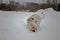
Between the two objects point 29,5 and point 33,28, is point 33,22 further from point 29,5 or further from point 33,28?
point 29,5

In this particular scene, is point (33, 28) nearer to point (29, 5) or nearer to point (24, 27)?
point (24, 27)

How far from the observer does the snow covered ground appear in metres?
1.11

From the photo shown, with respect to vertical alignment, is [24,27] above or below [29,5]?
below

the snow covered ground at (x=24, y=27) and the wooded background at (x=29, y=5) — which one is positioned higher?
the wooded background at (x=29, y=5)

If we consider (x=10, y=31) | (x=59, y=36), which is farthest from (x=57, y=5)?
(x=10, y=31)

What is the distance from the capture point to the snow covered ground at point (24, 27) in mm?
1111

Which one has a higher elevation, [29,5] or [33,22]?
[29,5]

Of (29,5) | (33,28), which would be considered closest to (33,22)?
(33,28)

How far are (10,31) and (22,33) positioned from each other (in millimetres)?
125

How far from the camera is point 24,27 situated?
113 centimetres

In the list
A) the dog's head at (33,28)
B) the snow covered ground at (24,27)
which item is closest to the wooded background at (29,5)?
the snow covered ground at (24,27)

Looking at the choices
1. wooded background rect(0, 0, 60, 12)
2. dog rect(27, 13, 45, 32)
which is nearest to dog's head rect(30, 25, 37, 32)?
dog rect(27, 13, 45, 32)

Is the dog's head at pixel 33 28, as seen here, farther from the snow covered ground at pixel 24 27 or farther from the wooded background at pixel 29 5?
the wooded background at pixel 29 5

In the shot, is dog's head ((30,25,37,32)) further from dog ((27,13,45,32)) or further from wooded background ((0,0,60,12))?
wooded background ((0,0,60,12))
